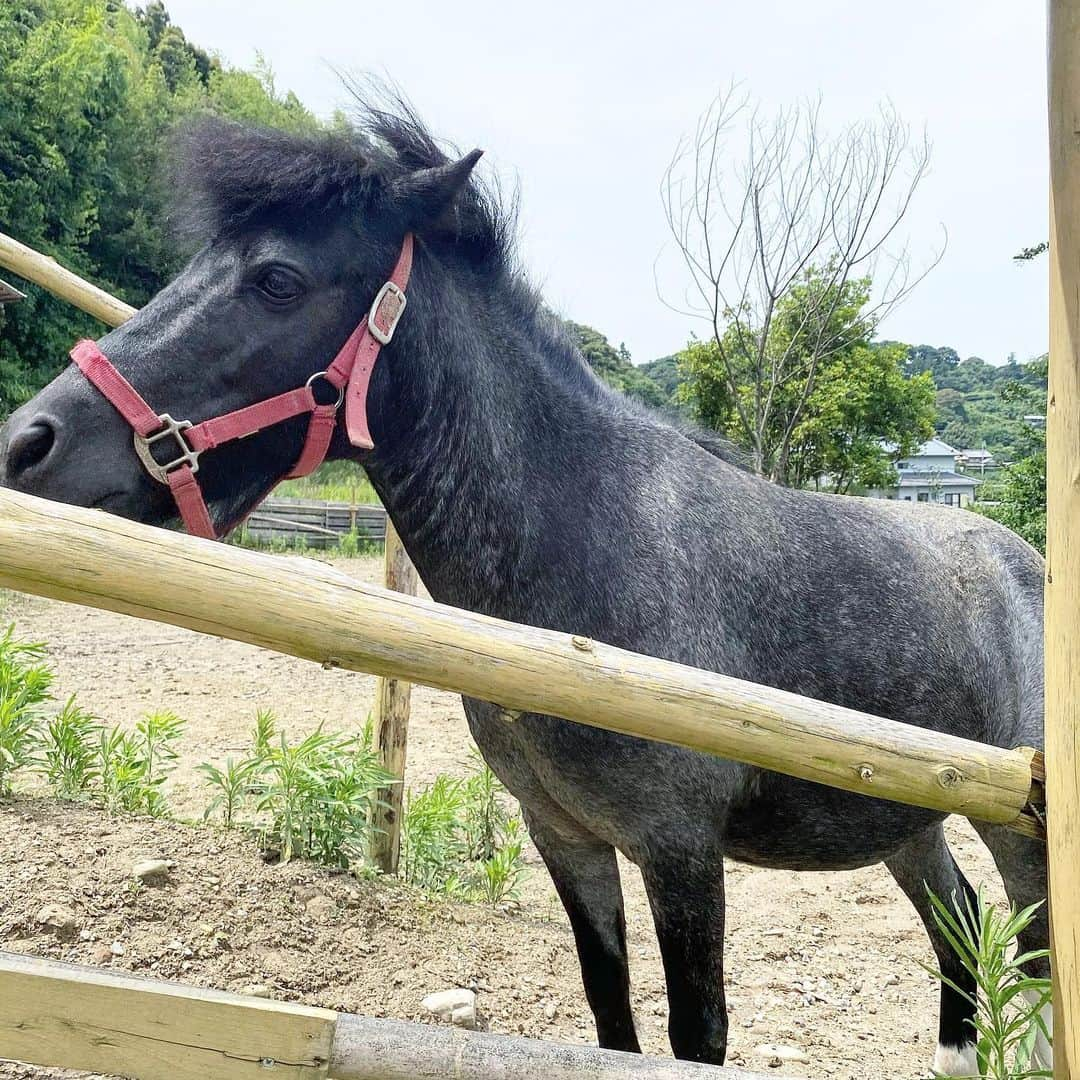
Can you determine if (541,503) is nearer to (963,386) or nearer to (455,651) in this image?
(455,651)

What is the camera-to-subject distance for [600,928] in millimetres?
2445

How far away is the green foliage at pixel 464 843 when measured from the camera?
13.6 ft

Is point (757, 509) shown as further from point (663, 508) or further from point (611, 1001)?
point (611, 1001)

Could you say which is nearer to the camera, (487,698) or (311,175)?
(487,698)

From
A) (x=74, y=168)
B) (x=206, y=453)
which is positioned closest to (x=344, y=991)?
(x=206, y=453)

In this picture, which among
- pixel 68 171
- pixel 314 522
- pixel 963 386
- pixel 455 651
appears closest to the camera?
pixel 455 651

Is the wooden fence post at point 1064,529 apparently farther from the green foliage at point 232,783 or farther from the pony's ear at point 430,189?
the green foliage at point 232,783

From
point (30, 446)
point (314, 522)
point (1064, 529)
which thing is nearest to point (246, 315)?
point (30, 446)

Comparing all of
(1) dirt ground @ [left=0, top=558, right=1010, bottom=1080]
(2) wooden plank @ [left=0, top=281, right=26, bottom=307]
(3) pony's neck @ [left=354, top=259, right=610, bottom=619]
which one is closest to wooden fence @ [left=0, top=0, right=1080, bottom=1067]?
(3) pony's neck @ [left=354, top=259, right=610, bottom=619]

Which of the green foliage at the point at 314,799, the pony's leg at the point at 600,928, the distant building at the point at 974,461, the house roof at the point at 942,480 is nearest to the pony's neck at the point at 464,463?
the pony's leg at the point at 600,928

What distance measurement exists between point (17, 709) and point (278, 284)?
2902mm

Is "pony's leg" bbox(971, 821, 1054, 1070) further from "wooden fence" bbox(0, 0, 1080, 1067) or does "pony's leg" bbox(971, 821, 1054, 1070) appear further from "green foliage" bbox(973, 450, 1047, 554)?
"green foliage" bbox(973, 450, 1047, 554)

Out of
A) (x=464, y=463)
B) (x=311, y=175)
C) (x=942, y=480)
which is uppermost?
(x=942, y=480)

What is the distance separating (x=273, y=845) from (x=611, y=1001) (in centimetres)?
185
